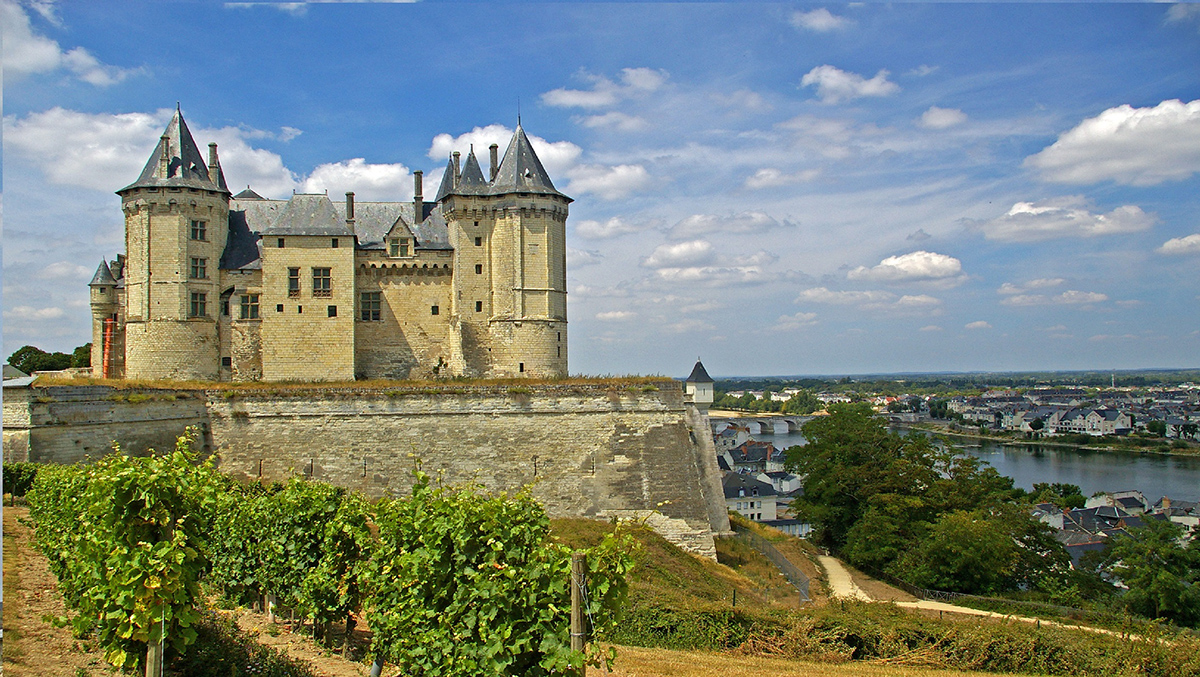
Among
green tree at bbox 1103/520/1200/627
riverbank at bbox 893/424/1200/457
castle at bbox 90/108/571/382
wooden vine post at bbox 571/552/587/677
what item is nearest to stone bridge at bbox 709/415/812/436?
riverbank at bbox 893/424/1200/457

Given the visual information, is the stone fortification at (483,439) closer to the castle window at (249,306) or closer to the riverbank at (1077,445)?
the castle window at (249,306)

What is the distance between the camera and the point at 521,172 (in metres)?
29.7

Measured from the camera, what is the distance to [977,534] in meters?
26.2

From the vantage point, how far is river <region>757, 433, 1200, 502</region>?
57.8 meters

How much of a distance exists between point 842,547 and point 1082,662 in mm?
20698

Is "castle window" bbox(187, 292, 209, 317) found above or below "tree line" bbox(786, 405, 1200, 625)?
above

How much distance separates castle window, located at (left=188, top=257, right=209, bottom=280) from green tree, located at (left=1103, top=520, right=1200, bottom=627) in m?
34.5

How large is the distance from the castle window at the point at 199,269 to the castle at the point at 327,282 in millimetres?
67

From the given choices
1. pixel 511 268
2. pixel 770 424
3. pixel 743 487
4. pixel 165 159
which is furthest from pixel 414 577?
pixel 770 424

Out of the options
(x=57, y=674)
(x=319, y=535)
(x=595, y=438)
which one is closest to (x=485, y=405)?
(x=595, y=438)

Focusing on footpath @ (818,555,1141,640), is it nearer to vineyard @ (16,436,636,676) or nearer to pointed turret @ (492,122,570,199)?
vineyard @ (16,436,636,676)

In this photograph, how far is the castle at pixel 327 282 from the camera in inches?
1085

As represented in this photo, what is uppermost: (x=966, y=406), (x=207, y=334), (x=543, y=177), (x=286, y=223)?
(x=543, y=177)

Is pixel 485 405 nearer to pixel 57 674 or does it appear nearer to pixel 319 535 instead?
pixel 319 535
